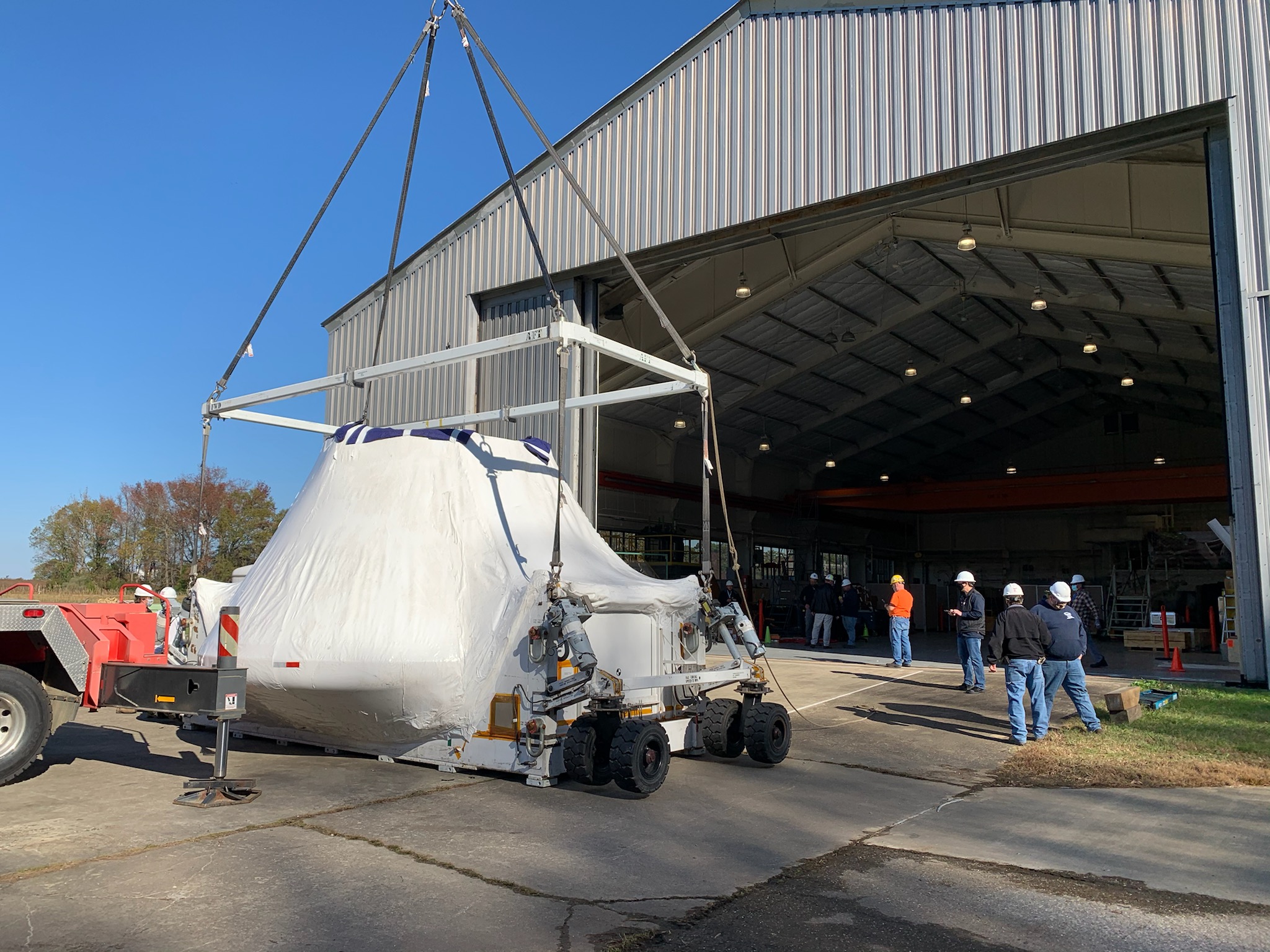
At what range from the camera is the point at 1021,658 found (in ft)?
29.9

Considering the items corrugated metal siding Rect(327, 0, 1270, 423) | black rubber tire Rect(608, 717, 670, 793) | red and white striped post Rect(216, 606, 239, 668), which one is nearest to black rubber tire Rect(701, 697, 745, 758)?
black rubber tire Rect(608, 717, 670, 793)

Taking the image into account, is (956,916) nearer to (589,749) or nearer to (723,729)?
(589,749)

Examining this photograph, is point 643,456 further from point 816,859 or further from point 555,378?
point 816,859

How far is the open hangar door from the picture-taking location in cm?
1689

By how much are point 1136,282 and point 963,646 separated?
1250 cm

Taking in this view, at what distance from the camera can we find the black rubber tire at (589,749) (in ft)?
21.7

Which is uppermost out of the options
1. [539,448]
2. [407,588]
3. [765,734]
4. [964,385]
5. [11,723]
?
[964,385]

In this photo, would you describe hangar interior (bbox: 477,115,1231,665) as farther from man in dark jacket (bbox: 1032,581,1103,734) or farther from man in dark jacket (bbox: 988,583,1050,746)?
man in dark jacket (bbox: 988,583,1050,746)

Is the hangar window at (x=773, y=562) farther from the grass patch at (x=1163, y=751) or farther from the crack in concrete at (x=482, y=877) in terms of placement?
the crack in concrete at (x=482, y=877)

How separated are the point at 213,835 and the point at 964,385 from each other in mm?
30654

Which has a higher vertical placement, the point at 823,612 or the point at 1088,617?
the point at 1088,617

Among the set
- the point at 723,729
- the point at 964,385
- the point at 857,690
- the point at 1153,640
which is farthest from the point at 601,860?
the point at 964,385

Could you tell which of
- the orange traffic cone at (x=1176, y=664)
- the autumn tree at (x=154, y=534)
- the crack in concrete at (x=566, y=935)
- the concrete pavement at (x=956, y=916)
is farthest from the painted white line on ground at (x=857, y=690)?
the autumn tree at (x=154, y=534)

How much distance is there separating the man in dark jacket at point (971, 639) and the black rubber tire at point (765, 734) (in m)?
5.36
